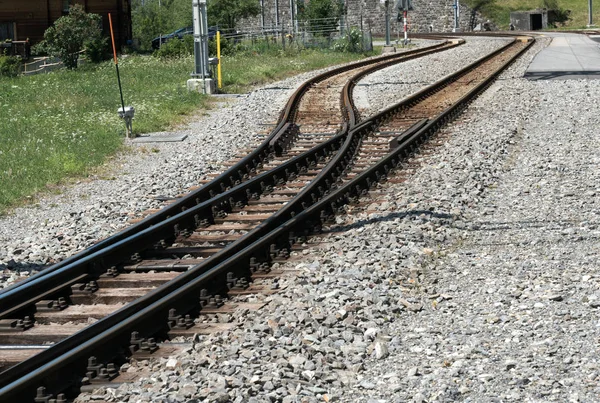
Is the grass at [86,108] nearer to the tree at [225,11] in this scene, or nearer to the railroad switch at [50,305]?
the railroad switch at [50,305]

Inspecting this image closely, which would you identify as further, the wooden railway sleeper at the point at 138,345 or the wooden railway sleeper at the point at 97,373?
the wooden railway sleeper at the point at 138,345

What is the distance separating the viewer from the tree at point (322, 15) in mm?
57250

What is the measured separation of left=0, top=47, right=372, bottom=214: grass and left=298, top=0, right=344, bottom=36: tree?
16664 mm

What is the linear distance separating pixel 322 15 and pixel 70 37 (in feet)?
71.7

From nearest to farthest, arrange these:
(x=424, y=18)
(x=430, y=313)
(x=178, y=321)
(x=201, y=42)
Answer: (x=178, y=321) → (x=430, y=313) → (x=201, y=42) → (x=424, y=18)

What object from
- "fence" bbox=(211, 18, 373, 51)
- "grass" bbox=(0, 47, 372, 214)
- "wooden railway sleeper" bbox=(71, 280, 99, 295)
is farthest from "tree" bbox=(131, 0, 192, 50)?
"wooden railway sleeper" bbox=(71, 280, 99, 295)

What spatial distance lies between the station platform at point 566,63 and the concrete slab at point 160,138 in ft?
39.3

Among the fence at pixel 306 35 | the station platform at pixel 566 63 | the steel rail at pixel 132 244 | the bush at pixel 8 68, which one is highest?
the fence at pixel 306 35

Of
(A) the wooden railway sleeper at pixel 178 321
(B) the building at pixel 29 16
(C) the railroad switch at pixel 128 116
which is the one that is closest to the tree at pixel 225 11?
(B) the building at pixel 29 16

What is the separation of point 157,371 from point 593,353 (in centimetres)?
261

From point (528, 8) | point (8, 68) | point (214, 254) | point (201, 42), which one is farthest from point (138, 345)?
point (528, 8)

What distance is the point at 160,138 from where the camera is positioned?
18422 mm

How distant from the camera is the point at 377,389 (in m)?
6.01

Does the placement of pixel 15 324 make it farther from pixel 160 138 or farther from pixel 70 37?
pixel 70 37
